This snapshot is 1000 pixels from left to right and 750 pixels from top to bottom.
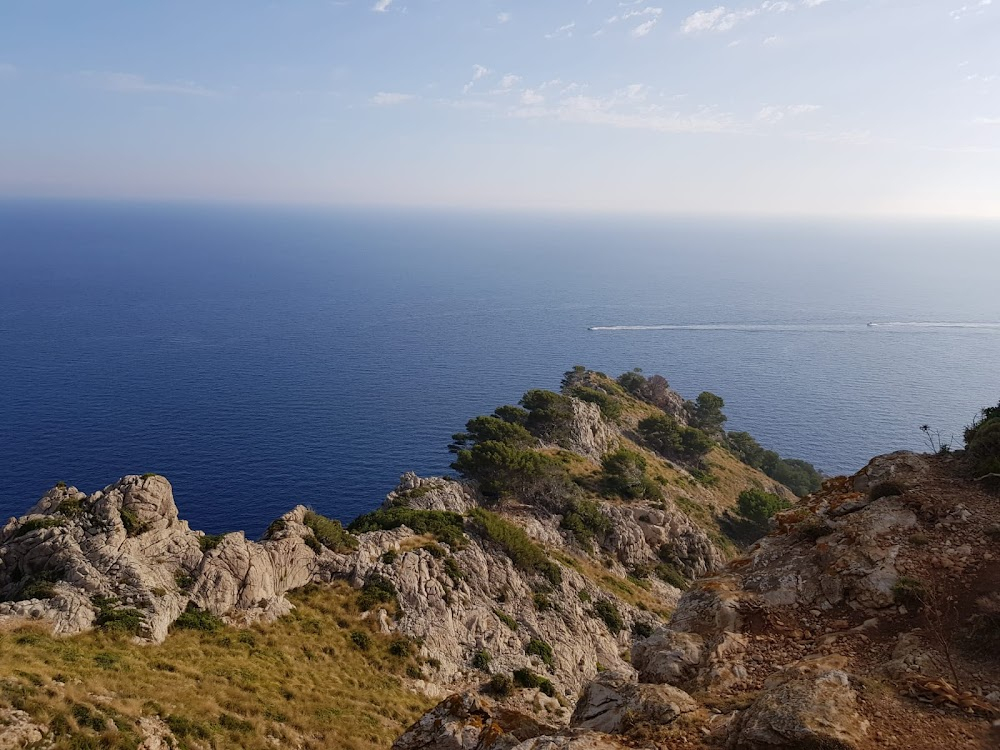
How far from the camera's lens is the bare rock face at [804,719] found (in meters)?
11.6

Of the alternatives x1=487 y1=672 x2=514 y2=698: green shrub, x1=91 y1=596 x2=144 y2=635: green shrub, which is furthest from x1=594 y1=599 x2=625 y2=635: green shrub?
x1=91 y1=596 x2=144 y2=635: green shrub

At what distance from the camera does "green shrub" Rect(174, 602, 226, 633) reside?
28.0 m

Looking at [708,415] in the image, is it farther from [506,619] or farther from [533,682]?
[533,682]

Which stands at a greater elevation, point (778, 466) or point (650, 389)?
point (650, 389)

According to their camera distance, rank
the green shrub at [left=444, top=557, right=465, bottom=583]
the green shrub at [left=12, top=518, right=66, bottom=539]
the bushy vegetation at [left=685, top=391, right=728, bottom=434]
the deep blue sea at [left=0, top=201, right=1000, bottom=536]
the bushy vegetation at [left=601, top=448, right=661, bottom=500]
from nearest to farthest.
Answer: the green shrub at [left=12, top=518, right=66, bottom=539]
the green shrub at [left=444, top=557, right=465, bottom=583]
the bushy vegetation at [left=601, top=448, right=661, bottom=500]
the deep blue sea at [left=0, top=201, right=1000, bottom=536]
the bushy vegetation at [left=685, top=391, right=728, bottom=434]

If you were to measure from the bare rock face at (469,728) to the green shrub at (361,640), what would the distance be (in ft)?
49.4

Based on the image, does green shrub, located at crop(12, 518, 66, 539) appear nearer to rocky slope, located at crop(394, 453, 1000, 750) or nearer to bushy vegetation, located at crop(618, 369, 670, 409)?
rocky slope, located at crop(394, 453, 1000, 750)

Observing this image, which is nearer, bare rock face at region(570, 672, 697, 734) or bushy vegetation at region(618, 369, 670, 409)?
bare rock face at region(570, 672, 697, 734)

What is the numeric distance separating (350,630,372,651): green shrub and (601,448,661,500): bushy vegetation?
125 ft

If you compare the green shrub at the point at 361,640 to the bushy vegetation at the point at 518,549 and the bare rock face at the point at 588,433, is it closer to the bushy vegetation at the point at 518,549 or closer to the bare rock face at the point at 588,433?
the bushy vegetation at the point at 518,549

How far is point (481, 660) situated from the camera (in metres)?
33.2

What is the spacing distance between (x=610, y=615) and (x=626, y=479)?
24095 mm

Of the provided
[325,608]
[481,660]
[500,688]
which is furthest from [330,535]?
[500,688]

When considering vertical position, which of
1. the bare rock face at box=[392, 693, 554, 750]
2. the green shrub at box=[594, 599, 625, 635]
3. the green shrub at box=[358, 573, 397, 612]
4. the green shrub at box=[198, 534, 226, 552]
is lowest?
the green shrub at box=[594, 599, 625, 635]
